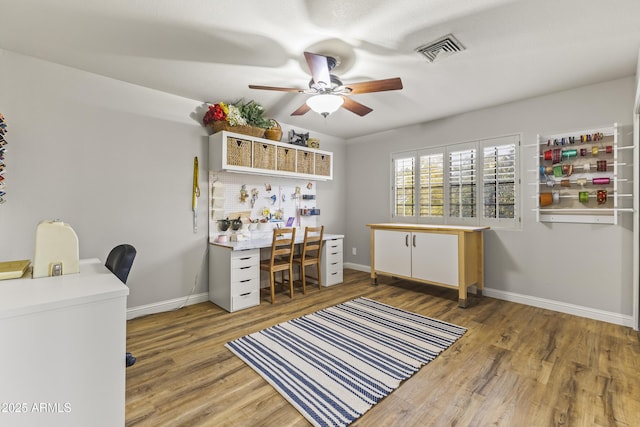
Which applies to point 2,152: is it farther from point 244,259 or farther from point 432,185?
point 432,185

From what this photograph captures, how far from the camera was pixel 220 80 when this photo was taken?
2.88 metres

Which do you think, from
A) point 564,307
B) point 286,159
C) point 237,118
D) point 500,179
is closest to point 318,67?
point 237,118

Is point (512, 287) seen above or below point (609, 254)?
below

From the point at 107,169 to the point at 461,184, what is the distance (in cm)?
418

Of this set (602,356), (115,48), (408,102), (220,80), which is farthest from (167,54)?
(602,356)

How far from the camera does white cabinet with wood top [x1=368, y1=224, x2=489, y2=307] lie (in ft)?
11.0

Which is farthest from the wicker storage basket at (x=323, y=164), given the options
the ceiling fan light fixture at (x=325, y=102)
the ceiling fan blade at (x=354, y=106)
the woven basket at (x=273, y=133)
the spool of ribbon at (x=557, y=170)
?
the spool of ribbon at (x=557, y=170)

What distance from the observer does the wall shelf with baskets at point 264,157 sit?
11.0 feet

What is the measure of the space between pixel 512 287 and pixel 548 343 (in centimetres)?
115

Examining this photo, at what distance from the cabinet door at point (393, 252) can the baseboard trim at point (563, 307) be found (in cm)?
95

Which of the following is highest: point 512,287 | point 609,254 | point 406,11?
point 406,11

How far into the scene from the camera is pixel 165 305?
3.22 metres

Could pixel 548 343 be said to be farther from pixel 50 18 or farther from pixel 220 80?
pixel 50 18

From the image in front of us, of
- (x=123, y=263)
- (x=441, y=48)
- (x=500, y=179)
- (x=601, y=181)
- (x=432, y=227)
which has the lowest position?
(x=123, y=263)
